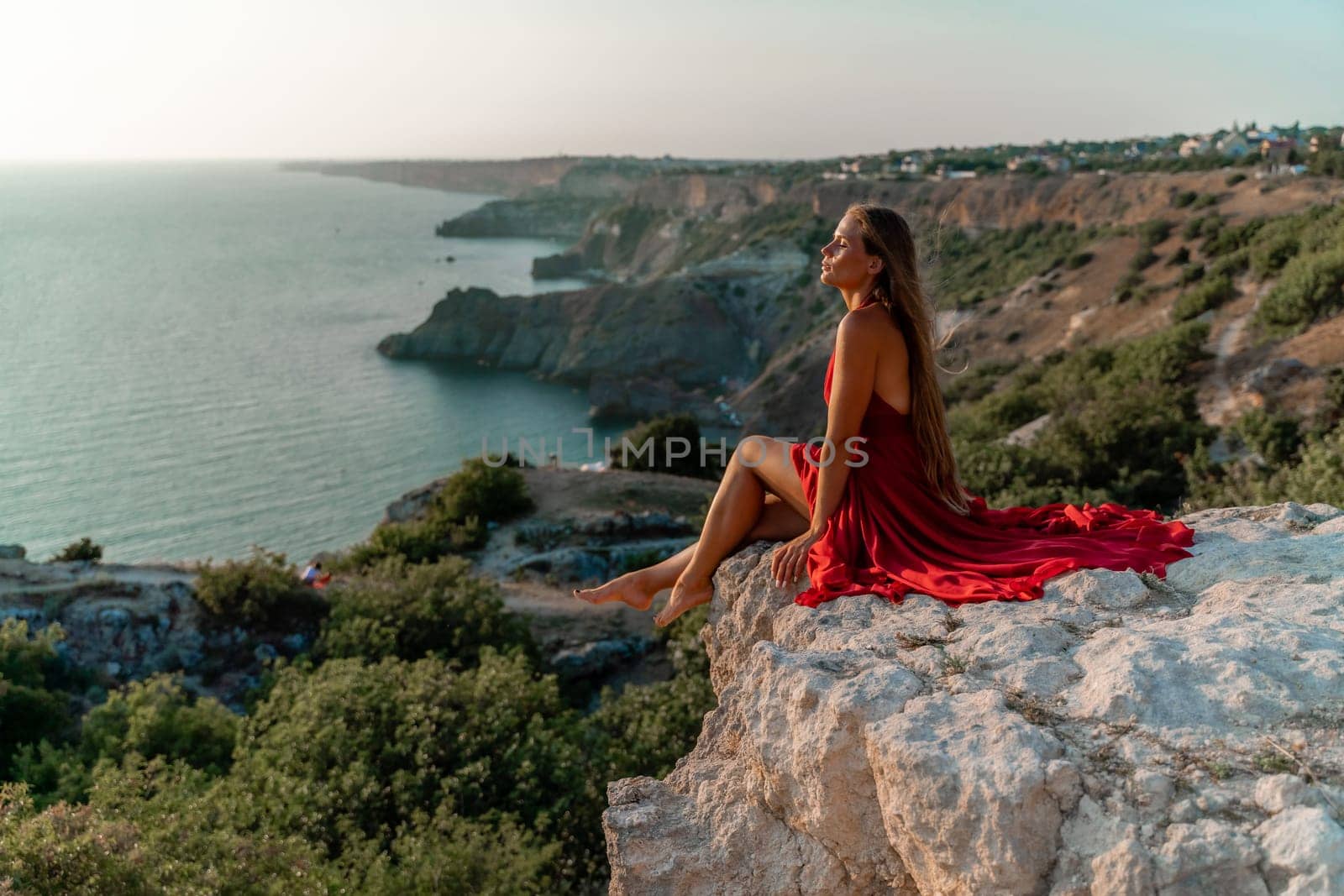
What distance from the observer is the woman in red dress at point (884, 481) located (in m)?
4.06

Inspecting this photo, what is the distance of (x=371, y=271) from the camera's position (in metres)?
97.6

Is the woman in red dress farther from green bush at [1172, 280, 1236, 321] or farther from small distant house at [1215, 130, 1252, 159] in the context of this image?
small distant house at [1215, 130, 1252, 159]

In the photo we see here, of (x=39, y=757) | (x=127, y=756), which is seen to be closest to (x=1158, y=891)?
(x=127, y=756)

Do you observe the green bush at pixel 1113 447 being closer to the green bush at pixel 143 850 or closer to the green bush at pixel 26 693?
the green bush at pixel 143 850

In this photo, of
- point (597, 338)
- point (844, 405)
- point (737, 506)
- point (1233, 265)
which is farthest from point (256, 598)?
point (597, 338)

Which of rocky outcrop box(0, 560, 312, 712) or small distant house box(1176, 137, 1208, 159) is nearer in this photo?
rocky outcrop box(0, 560, 312, 712)

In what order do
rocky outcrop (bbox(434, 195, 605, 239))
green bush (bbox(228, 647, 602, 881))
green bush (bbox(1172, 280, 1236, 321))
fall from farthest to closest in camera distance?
rocky outcrop (bbox(434, 195, 605, 239)), green bush (bbox(1172, 280, 1236, 321)), green bush (bbox(228, 647, 602, 881))

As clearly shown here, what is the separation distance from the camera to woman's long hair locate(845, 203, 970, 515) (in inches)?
175

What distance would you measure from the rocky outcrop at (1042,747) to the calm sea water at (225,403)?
90.3 ft

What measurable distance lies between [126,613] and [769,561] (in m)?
11.5

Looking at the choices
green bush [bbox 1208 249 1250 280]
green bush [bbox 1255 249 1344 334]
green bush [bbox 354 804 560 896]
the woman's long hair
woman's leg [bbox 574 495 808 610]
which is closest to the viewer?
the woman's long hair

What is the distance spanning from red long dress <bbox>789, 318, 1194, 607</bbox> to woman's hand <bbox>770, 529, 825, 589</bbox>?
38mm

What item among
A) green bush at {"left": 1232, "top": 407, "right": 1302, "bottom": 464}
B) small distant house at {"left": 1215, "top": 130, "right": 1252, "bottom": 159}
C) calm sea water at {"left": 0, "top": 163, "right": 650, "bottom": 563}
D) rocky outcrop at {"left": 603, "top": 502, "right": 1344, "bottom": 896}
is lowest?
calm sea water at {"left": 0, "top": 163, "right": 650, "bottom": 563}

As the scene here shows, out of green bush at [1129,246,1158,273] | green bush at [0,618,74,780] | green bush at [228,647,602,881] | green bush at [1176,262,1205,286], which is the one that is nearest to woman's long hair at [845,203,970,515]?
green bush at [228,647,602,881]
